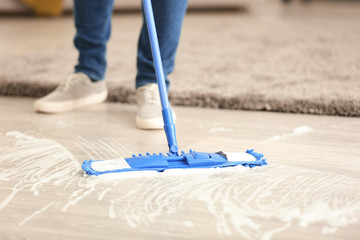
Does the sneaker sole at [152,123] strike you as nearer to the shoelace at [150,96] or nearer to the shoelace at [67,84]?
the shoelace at [150,96]

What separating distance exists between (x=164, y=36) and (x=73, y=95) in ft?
1.05

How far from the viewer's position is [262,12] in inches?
143

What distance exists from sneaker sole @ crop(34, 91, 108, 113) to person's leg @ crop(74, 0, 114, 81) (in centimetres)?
5

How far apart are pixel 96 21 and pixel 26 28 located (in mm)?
1704

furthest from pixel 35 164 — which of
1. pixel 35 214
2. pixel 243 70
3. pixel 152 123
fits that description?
pixel 243 70

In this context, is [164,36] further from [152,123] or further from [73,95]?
[73,95]

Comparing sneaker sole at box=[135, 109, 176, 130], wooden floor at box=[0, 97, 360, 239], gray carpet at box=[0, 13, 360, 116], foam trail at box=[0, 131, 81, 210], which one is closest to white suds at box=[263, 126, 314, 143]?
wooden floor at box=[0, 97, 360, 239]

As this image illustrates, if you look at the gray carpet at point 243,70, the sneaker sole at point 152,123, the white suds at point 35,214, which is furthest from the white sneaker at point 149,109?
the white suds at point 35,214

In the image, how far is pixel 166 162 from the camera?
0.88 metres

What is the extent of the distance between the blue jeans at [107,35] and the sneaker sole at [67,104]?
55 mm

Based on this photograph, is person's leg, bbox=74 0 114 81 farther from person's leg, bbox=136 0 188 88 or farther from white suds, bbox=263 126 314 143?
white suds, bbox=263 126 314 143

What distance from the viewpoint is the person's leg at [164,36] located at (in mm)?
1151

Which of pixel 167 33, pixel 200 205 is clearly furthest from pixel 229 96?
pixel 200 205

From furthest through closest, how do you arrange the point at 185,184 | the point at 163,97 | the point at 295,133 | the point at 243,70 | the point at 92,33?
the point at 243,70 < the point at 92,33 < the point at 295,133 < the point at 163,97 < the point at 185,184
